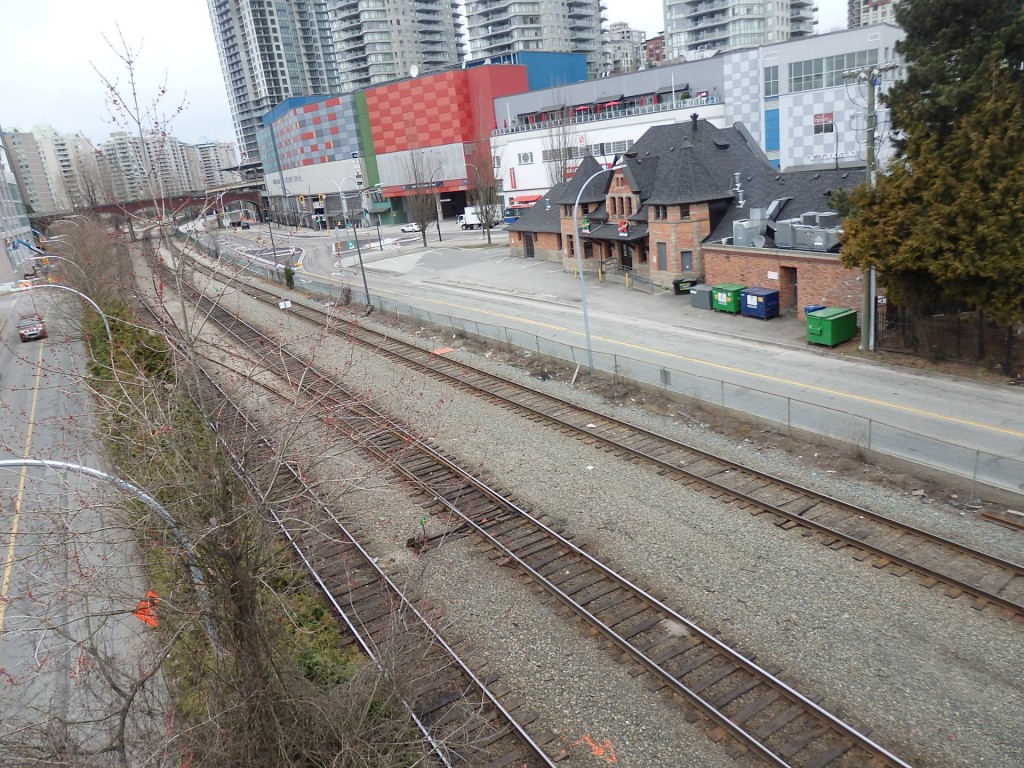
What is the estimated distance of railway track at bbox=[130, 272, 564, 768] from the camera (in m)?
8.75

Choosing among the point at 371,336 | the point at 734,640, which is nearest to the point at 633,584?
the point at 734,640

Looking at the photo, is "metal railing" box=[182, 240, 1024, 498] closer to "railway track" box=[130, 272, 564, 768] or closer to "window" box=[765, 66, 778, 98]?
"railway track" box=[130, 272, 564, 768]

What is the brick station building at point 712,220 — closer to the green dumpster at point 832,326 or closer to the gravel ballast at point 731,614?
the green dumpster at point 832,326

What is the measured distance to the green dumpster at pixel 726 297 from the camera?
33.0 meters

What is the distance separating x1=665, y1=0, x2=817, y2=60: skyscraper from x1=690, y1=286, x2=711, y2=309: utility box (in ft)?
288

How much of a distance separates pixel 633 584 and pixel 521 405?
1072 cm

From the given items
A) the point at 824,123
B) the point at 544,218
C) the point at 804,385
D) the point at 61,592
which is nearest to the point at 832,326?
the point at 804,385

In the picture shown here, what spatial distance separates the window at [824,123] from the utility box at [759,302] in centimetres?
3972

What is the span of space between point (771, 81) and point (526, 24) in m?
81.2

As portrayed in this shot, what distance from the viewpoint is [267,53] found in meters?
165

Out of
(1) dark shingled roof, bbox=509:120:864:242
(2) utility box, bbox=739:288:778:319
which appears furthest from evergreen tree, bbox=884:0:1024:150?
(1) dark shingled roof, bbox=509:120:864:242

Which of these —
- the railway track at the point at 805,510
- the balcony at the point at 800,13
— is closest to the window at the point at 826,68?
the railway track at the point at 805,510

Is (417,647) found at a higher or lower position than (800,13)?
lower

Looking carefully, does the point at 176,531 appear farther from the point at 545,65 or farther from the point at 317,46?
the point at 317,46
